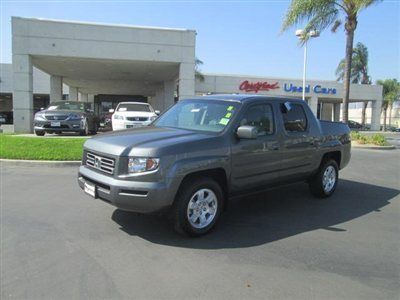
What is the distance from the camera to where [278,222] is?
19.8ft

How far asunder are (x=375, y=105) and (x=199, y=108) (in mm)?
46721

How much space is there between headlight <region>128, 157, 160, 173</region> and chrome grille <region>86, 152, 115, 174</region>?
0.96 ft

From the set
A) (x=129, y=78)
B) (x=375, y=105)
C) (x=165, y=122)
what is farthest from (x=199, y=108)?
(x=375, y=105)

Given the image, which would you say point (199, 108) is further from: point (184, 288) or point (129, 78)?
point (129, 78)

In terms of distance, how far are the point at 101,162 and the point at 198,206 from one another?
1396mm

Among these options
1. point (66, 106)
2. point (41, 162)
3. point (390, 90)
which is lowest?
point (41, 162)

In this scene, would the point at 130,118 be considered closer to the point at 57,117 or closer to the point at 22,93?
the point at 57,117

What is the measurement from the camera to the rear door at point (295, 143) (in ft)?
21.3

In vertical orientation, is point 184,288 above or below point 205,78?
below

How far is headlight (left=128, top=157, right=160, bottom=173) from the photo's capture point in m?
4.85

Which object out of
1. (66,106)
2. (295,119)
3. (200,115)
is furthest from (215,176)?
(66,106)

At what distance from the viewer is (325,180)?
7723 mm

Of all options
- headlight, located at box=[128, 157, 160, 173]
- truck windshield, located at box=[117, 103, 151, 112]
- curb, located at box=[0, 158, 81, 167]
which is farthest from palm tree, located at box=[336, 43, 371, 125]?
headlight, located at box=[128, 157, 160, 173]

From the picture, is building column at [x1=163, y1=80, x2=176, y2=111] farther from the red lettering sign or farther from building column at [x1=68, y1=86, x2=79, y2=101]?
building column at [x1=68, y1=86, x2=79, y2=101]
